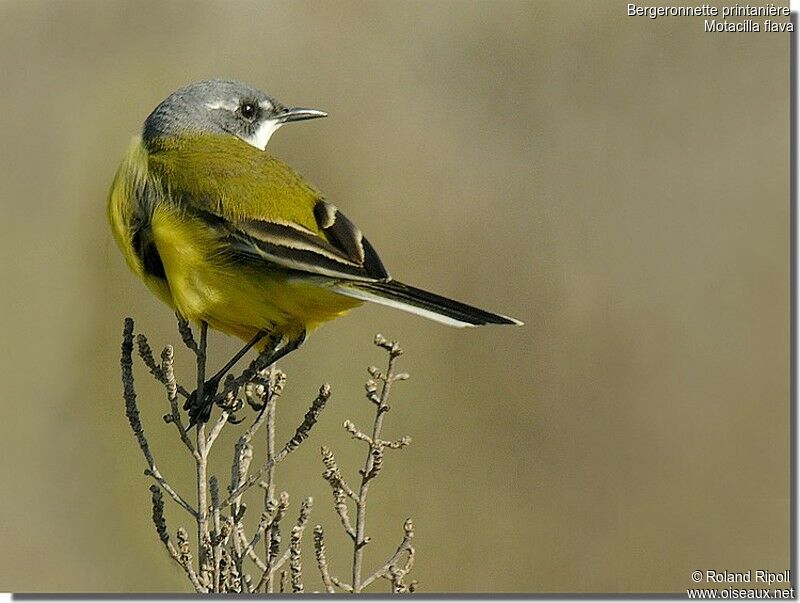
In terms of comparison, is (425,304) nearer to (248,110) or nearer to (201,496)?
(201,496)

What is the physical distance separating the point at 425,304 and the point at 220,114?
0.86m

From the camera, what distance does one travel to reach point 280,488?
2615mm

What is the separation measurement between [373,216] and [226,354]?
2.20 ft

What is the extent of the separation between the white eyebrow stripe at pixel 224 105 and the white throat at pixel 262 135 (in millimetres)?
66

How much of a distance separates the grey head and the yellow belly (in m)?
0.39

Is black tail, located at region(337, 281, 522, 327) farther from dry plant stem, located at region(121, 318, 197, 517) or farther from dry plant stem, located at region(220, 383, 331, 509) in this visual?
dry plant stem, located at region(121, 318, 197, 517)

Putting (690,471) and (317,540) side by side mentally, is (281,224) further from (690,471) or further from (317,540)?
(690,471)

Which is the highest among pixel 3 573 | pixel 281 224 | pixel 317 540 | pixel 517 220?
pixel 517 220

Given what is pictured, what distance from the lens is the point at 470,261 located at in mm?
2857

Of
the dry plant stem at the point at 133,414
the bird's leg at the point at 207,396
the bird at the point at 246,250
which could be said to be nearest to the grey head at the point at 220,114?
the bird at the point at 246,250

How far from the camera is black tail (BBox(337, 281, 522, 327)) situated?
1.65m

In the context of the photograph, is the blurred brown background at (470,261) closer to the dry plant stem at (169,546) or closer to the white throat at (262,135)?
the white throat at (262,135)

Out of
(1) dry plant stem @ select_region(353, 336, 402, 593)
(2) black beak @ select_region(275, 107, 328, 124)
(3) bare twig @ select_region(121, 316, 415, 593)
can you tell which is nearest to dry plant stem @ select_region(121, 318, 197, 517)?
(3) bare twig @ select_region(121, 316, 415, 593)

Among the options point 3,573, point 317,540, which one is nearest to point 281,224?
point 317,540
